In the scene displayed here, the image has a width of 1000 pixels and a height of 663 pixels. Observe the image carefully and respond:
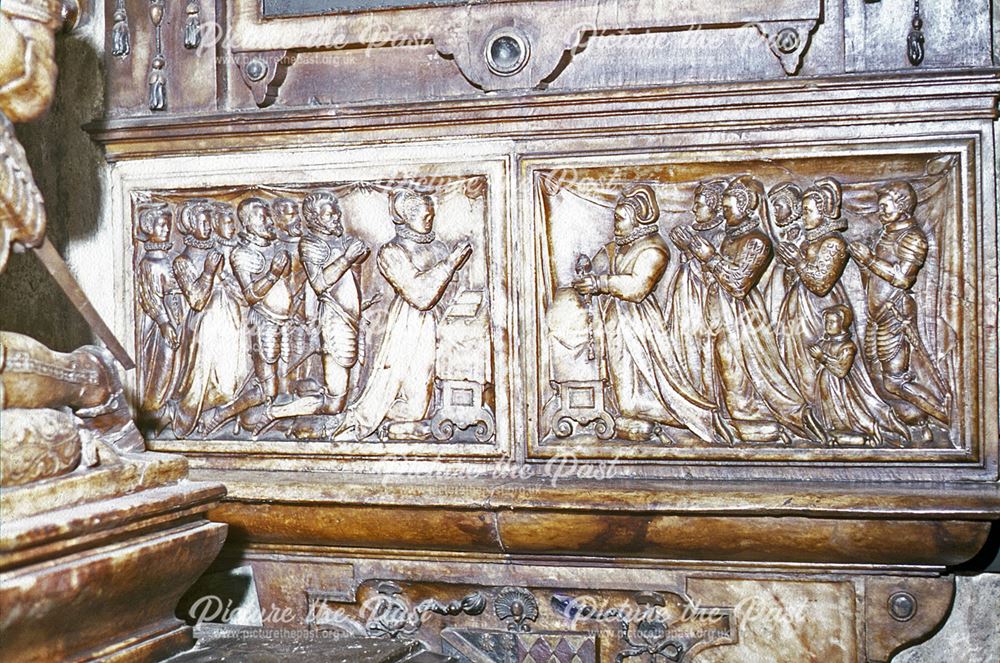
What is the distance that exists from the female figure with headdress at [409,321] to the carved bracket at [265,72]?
0.60 m

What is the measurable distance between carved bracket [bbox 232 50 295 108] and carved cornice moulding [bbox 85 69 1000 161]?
10 centimetres

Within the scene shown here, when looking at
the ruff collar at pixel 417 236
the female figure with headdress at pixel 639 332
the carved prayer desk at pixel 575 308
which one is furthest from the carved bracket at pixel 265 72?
the female figure with headdress at pixel 639 332

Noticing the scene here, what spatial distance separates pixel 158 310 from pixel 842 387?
252 centimetres

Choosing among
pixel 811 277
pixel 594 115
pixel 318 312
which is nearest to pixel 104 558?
pixel 318 312

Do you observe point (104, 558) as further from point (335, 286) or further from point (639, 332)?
point (639, 332)

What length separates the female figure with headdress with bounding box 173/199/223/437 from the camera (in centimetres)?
436

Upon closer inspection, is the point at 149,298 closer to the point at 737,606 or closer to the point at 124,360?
the point at 124,360

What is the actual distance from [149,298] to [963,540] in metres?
3.01

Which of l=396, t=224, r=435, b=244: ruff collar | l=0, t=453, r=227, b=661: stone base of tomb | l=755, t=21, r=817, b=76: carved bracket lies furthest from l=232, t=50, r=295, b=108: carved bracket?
l=755, t=21, r=817, b=76: carved bracket

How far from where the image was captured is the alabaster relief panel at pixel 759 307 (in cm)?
379

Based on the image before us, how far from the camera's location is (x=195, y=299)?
4359 mm

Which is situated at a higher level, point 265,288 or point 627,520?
point 265,288

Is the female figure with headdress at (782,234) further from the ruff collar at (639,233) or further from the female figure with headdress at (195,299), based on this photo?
the female figure with headdress at (195,299)

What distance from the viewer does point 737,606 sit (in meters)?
3.92
